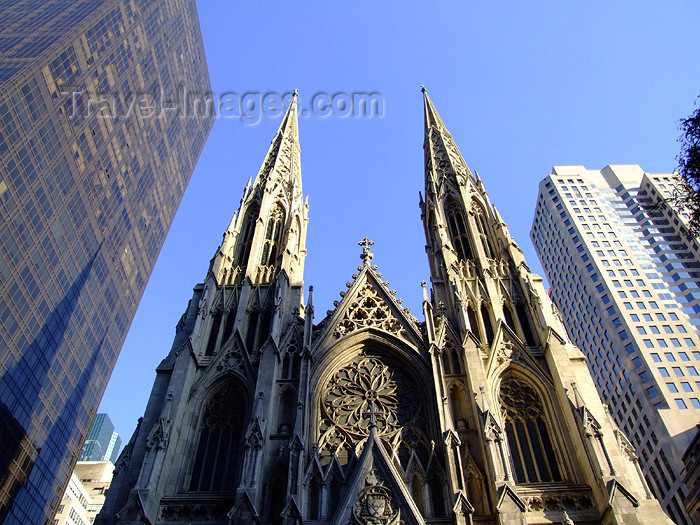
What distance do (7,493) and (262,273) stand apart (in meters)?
17.3

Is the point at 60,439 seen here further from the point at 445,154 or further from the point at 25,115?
the point at 445,154

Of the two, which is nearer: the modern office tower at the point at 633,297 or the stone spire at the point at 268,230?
the stone spire at the point at 268,230

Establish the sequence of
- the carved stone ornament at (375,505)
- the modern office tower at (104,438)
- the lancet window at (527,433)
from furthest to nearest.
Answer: the modern office tower at (104,438), the lancet window at (527,433), the carved stone ornament at (375,505)

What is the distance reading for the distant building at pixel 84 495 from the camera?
58.2m

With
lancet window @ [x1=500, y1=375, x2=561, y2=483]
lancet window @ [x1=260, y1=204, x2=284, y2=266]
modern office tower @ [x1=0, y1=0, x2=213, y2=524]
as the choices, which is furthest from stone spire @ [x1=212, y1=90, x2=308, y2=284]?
lancet window @ [x1=500, y1=375, x2=561, y2=483]

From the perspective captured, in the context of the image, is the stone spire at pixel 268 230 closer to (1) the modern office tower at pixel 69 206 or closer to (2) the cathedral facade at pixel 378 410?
(2) the cathedral facade at pixel 378 410

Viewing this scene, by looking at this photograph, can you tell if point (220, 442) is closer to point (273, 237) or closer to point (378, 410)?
point (378, 410)

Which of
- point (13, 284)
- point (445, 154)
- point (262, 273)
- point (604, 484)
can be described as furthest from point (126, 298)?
point (604, 484)

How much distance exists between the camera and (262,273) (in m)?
30.2

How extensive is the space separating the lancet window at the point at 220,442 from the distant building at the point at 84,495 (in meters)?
29.4

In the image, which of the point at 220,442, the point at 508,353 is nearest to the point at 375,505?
the point at 220,442

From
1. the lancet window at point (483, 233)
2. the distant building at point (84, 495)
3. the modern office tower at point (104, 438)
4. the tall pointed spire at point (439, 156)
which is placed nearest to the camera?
the lancet window at point (483, 233)

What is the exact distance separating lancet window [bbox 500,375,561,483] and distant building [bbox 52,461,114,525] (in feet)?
122

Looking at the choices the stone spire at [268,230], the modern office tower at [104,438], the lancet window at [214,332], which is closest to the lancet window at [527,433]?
the stone spire at [268,230]
